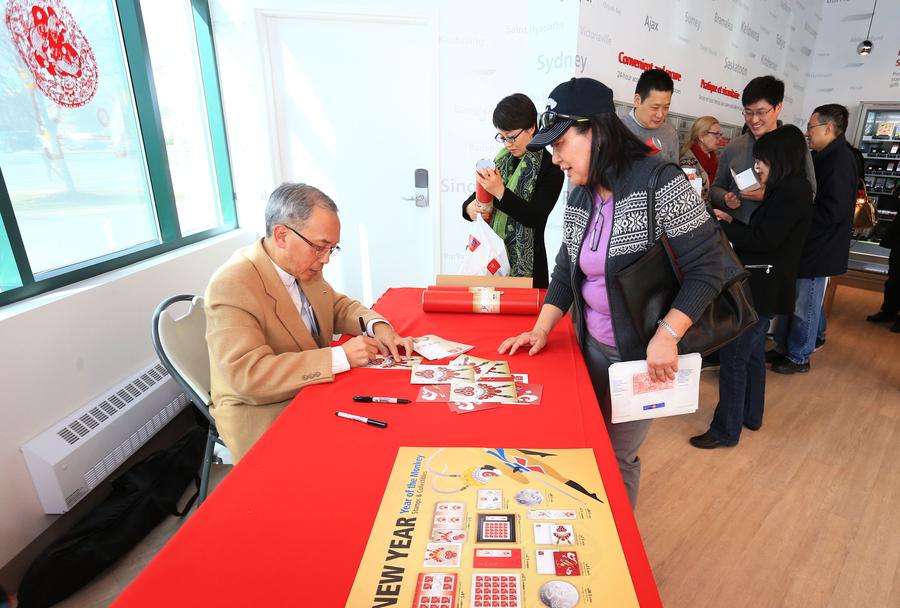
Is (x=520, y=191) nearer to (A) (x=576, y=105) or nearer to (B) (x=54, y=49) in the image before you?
(A) (x=576, y=105)

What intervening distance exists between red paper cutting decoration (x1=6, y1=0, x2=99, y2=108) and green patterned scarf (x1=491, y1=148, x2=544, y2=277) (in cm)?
204

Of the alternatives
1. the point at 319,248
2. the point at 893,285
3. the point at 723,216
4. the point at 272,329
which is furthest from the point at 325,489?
the point at 893,285

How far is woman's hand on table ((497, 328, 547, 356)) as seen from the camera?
1.49 meters

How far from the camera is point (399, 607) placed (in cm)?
65

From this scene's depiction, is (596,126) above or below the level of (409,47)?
below

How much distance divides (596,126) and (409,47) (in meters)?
2.60

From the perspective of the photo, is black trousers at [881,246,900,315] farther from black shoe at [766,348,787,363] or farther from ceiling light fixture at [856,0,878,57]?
ceiling light fixture at [856,0,878,57]

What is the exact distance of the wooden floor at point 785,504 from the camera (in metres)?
1.70

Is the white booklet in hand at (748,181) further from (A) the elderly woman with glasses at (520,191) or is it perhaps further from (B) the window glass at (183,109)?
(B) the window glass at (183,109)

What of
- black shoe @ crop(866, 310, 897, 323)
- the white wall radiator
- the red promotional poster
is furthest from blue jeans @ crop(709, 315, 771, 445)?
the white wall radiator

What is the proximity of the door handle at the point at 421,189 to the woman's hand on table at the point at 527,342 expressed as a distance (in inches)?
90.6

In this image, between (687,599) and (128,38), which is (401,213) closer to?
(128,38)

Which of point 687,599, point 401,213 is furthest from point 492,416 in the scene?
point 401,213

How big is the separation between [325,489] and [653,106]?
276 centimetres
